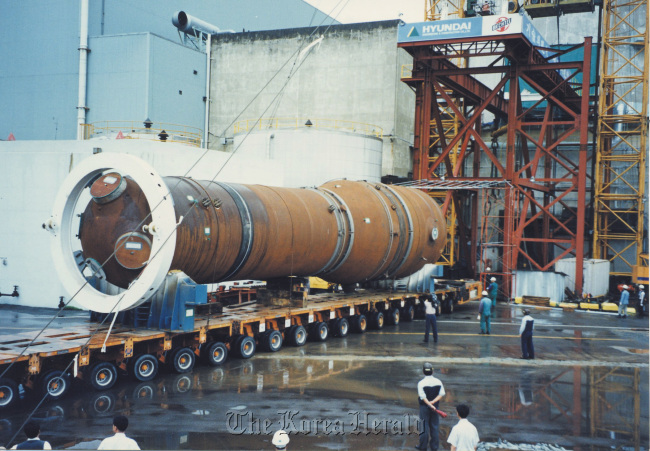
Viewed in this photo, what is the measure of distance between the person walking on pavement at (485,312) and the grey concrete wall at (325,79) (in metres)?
21.4

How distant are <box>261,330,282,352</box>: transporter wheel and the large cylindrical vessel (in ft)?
5.22

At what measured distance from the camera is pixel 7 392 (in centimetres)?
1102

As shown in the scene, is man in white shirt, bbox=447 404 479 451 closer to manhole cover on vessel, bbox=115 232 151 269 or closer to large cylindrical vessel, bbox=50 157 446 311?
large cylindrical vessel, bbox=50 157 446 311

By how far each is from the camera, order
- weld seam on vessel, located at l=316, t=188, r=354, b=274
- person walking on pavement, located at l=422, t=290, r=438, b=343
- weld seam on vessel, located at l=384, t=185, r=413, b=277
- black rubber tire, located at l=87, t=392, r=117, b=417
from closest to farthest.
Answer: black rubber tire, located at l=87, t=392, r=117, b=417, person walking on pavement, located at l=422, t=290, r=438, b=343, weld seam on vessel, located at l=316, t=188, r=354, b=274, weld seam on vessel, located at l=384, t=185, r=413, b=277

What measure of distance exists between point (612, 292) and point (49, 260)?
3030cm

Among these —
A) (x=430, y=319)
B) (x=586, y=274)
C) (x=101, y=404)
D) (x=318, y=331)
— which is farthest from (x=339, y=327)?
Result: (x=586, y=274)

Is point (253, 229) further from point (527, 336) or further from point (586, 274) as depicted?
point (586, 274)

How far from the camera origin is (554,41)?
49.3 m

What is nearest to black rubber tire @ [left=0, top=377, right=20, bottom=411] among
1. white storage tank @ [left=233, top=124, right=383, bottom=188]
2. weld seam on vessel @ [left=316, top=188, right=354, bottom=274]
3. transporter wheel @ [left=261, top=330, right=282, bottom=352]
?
transporter wheel @ [left=261, top=330, right=282, bottom=352]

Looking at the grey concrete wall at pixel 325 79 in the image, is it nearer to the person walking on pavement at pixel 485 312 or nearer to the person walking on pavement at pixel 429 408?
the person walking on pavement at pixel 485 312

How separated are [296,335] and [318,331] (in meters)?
1.19

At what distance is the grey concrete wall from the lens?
1633 inches

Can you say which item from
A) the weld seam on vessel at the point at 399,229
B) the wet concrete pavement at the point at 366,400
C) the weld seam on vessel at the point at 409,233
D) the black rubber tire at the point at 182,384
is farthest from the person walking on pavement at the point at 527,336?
the black rubber tire at the point at 182,384

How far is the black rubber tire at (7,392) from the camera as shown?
11.0 m
